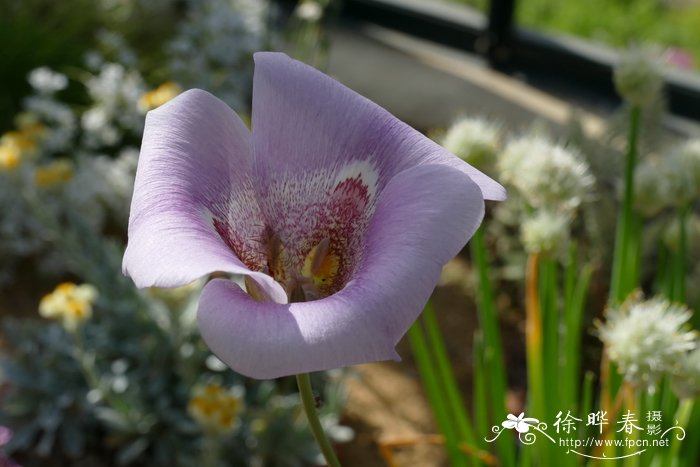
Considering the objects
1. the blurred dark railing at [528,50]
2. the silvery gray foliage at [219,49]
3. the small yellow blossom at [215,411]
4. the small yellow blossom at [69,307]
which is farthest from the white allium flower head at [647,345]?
the blurred dark railing at [528,50]

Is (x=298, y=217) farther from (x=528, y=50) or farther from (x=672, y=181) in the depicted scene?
(x=528, y=50)

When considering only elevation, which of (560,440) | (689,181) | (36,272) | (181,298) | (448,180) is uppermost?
(448,180)

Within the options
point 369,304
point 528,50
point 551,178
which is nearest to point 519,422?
point 551,178

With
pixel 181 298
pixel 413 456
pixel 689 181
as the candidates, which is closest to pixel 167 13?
pixel 181 298

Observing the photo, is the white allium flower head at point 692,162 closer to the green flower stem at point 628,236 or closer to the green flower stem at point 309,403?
the green flower stem at point 628,236

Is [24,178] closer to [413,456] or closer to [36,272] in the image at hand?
[36,272]
